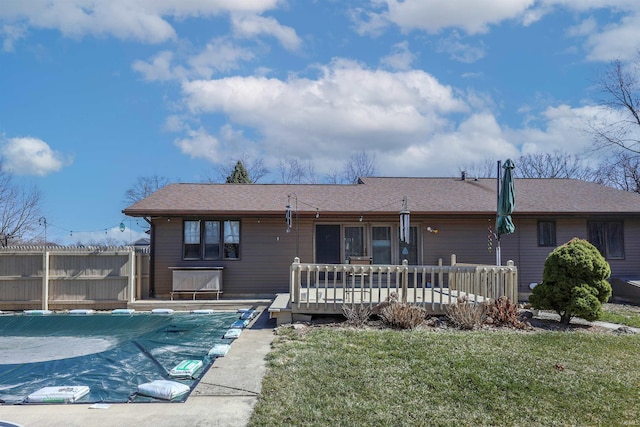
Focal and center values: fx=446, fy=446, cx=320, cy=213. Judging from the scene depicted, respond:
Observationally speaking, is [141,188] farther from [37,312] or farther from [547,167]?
[547,167]

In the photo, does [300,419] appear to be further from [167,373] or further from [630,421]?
[630,421]

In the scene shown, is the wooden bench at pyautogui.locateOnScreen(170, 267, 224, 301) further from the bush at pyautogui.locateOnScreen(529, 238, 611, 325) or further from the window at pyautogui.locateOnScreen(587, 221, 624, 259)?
the window at pyautogui.locateOnScreen(587, 221, 624, 259)

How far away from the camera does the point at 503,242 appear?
13.1m

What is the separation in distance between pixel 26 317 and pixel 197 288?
390 cm

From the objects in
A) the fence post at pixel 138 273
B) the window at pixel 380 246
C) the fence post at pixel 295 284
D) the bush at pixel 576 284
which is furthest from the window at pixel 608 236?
the fence post at pixel 138 273

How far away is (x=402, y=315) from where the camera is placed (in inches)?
303

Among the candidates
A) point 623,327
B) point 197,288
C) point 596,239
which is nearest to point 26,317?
point 197,288

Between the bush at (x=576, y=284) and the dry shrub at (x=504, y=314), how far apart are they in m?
0.73

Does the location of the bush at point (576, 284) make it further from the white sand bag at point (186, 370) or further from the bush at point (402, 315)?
the white sand bag at point (186, 370)

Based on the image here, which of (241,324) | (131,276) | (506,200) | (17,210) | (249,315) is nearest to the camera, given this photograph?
(241,324)

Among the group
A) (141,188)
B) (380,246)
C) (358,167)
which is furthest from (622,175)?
(141,188)

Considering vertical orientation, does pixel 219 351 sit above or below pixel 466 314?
below

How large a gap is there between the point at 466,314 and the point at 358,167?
2590cm

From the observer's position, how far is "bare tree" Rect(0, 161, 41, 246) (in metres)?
21.9
